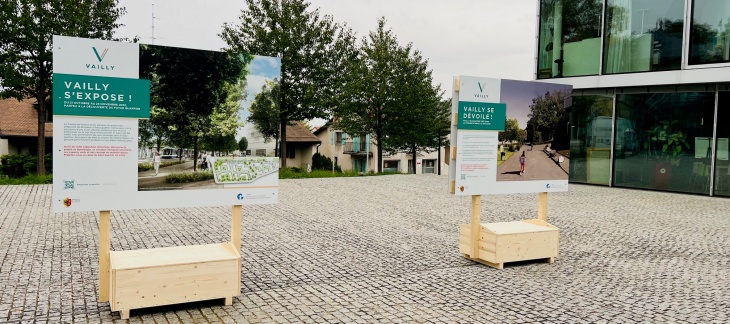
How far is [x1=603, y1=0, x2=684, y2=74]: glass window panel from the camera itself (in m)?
17.1

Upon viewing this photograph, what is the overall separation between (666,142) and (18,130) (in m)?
33.3

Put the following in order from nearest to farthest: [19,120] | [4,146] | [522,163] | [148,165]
A: 1. [148,165]
2. [522,163]
3. [4,146]
4. [19,120]

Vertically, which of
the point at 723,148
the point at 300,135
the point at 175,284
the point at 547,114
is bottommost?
the point at 175,284

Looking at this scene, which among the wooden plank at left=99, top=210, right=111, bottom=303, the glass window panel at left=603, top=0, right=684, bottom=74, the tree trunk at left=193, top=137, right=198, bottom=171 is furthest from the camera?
the glass window panel at left=603, top=0, right=684, bottom=74

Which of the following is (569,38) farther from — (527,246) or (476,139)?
(527,246)

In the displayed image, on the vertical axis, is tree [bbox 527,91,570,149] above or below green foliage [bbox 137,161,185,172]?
above

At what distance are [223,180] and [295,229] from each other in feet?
14.1

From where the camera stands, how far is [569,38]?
65.4ft

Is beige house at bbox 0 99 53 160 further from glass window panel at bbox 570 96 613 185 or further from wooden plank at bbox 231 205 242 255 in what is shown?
wooden plank at bbox 231 205 242 255

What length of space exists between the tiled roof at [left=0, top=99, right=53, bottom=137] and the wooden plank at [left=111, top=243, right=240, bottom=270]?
2973 cm

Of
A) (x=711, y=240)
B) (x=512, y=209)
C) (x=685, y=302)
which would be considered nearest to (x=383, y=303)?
(x=685, y=302)

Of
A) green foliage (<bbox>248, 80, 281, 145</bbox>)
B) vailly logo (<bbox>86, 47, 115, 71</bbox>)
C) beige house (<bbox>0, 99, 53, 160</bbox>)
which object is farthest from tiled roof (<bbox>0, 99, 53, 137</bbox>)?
vailly logo (<bbox>86, 47, 115, 71</bbox>)

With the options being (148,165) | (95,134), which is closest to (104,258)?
(148,165)

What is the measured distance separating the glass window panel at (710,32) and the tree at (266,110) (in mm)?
15586
